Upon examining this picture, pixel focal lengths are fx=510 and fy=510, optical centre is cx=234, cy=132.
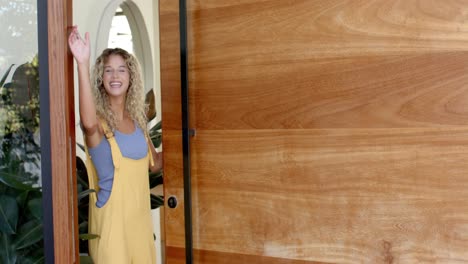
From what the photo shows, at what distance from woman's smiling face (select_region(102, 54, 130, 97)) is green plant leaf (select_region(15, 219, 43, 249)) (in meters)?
0.57

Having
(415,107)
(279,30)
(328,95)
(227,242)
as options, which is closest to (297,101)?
(328,95)

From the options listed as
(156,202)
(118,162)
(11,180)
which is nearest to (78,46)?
(11,180)

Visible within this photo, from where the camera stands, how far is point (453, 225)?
1271 millimetres

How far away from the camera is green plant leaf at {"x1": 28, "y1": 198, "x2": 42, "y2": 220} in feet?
3.54

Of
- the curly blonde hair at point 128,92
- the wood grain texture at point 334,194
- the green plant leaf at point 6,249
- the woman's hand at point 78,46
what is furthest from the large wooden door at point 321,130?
the green plant leaf at point 6,249

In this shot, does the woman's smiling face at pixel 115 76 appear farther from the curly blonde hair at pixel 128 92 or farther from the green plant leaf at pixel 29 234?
the green plant leaf at pixel 29 234

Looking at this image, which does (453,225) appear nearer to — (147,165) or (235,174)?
(235,174)

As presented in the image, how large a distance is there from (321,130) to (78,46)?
67 centimetres

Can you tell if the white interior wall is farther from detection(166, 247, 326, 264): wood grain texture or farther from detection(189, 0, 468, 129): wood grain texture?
detection(189, 0, 468, 129): wood grain texture

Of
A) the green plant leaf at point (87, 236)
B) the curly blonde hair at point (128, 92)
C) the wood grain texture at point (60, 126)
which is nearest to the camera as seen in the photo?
the wood grain texture at point (60, 126)

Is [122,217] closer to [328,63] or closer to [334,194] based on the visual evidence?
[334,194]

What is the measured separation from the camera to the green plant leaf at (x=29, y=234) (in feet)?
3.56

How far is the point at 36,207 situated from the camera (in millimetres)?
1087

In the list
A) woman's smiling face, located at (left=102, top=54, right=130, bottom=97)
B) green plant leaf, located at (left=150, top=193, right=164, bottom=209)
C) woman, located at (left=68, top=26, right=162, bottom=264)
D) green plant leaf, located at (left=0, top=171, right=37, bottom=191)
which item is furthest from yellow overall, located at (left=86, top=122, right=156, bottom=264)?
green plant leaf, located at (left=150, top=193, right=164, bottom=209)
